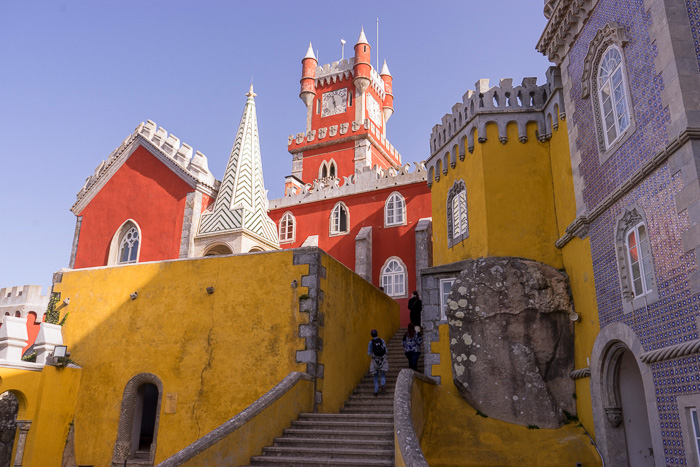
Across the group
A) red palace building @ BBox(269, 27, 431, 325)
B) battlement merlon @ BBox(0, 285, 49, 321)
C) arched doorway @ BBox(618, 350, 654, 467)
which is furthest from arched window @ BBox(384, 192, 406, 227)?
battlement merlon @ BBox(0, 285, 49, 321)

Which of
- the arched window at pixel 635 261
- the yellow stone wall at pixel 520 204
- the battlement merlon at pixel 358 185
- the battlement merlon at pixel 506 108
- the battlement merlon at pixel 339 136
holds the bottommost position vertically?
the arched window at pixel 635 261

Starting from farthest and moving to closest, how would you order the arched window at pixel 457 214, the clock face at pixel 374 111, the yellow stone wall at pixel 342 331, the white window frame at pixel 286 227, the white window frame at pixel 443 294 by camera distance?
the clock face at pixel 374 111, the white window frame at pixel 286 227, the arched window at pixel 457 214, the white window frame at pixel 443 294, the yellow stone wall at pixel 342 331

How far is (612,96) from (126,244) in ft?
56.7

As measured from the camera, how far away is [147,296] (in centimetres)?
1361

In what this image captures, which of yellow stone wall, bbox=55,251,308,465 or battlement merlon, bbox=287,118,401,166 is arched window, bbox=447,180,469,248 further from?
battlement merlon, bbox=287,118,401,166

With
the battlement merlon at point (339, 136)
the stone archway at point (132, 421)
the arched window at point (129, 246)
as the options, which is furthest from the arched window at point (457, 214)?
the battlement merlon at point (339, 136)

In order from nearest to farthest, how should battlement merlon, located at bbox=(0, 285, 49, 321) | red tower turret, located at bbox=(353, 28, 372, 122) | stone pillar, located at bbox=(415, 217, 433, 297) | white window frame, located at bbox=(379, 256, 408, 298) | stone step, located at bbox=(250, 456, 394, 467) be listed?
stone step, located at bbox=(250, 456, 394, 467), stone pillar, located at bbox=(415, 217, 433, 297), white window frame, located at bbox=(379, 256, 408, 298), battlement merlon, located at bbox=(0, 285, 49, 321), red tower turret, located at bbox=(353, 28, 372, 122)

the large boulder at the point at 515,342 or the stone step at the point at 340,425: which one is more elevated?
the large boulder at the point at 515,342

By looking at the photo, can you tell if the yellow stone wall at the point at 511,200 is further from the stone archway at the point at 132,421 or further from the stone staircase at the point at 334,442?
the stone archway at the point at 132,421

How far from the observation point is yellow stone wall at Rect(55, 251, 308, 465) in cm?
1196

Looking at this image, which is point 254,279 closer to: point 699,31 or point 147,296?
point 147,296

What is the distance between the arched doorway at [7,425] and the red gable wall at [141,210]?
22.8 feet

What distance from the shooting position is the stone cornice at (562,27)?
10.9 metres

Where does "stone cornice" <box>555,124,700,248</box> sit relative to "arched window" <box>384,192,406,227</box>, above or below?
below
